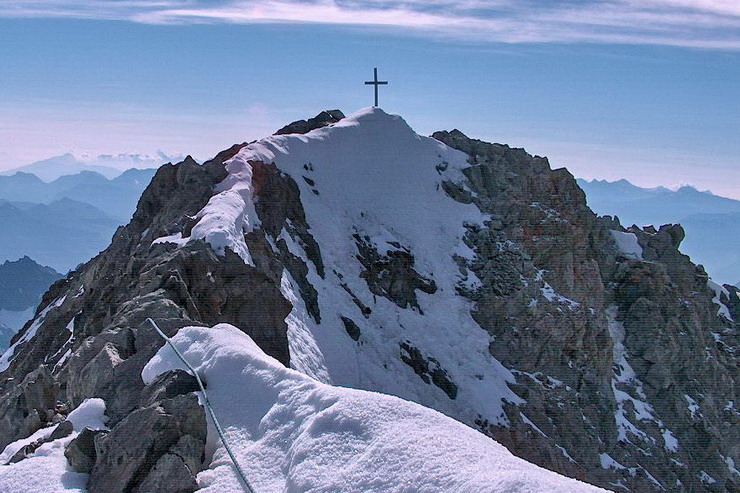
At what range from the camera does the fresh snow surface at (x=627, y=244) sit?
56656mm

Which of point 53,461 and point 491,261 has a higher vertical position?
point 53,461

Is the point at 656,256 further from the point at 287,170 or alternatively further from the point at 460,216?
Answer: the point at 287,170

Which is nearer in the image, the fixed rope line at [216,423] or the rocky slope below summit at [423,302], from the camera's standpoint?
the fixed rope line at [216,423]

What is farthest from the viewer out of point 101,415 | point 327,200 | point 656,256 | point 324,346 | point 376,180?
point 656,256

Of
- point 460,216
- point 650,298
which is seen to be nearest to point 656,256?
point 650,298

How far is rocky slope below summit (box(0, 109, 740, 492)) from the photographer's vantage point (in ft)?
82.3

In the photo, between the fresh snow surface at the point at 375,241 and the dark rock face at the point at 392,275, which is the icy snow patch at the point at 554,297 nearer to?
the fresh snow surface at the point at 375,241

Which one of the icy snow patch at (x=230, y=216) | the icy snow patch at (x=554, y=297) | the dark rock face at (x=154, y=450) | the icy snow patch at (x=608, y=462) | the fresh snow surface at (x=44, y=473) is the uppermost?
the dark rock face at (x=154, y=450)

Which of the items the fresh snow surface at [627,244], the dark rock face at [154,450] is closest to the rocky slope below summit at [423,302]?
the fresh snow surface at [627,244]

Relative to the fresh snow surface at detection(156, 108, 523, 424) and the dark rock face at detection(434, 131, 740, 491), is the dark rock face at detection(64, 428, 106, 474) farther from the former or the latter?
the dark rock face at detection(434, 131, 740, 491)

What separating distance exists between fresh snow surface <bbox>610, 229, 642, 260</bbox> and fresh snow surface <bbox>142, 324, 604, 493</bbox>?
47239 millimetres

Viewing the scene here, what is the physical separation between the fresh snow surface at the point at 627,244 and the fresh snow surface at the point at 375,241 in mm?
14868

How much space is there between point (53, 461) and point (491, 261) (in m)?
33.0

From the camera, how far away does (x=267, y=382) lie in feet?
43.9
